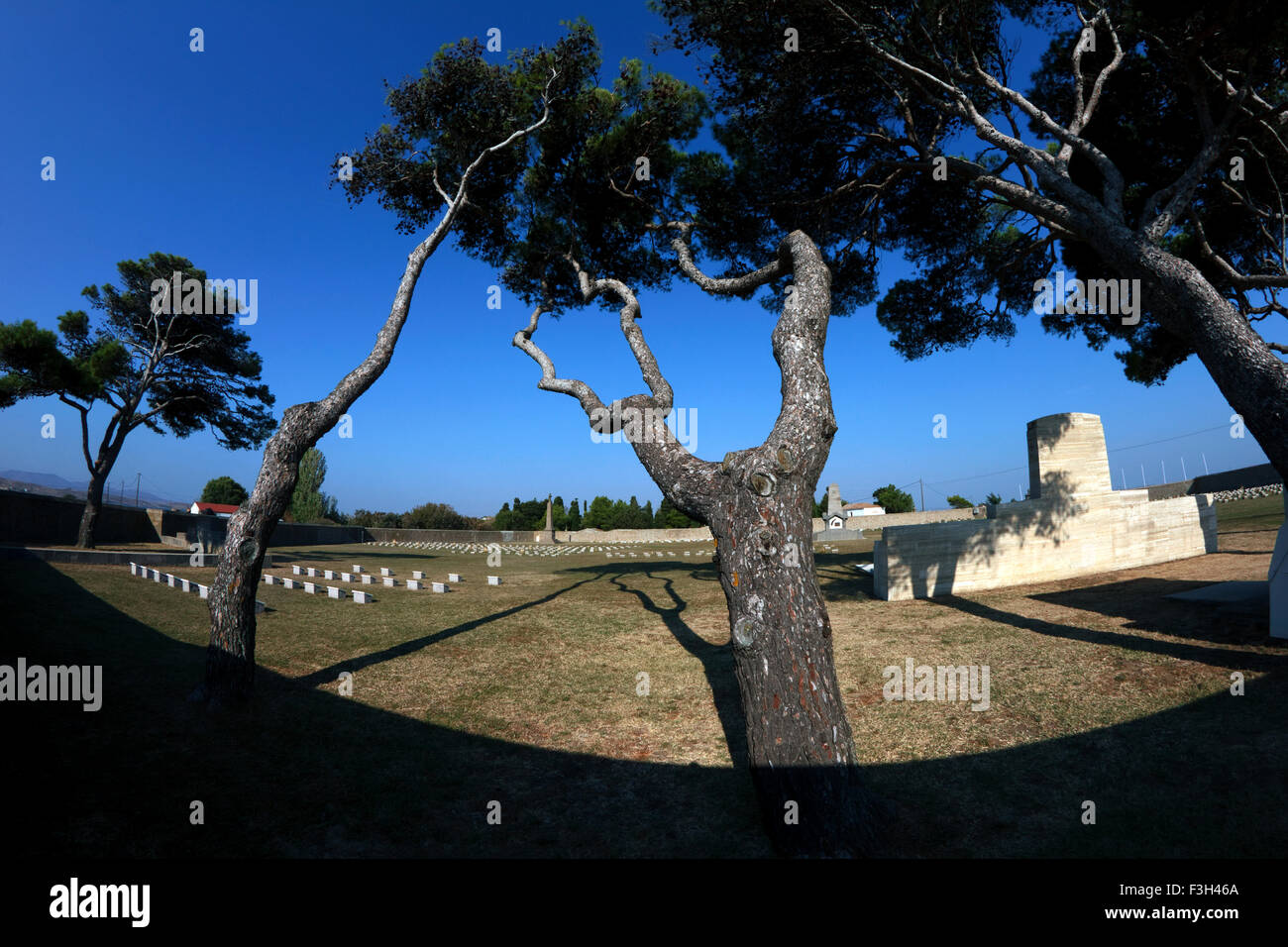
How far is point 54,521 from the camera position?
20.2m

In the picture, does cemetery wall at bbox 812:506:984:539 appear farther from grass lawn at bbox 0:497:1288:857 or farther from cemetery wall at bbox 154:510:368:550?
cemetery wall at bbox 154:510:368:550

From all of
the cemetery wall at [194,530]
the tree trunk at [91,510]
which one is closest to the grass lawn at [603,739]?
the tree trunk at [91,510]

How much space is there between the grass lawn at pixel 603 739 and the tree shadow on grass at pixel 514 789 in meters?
0.02

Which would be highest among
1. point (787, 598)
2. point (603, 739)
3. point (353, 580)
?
point (787, 598)

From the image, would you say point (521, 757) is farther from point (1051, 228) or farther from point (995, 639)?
point (1051, 228)

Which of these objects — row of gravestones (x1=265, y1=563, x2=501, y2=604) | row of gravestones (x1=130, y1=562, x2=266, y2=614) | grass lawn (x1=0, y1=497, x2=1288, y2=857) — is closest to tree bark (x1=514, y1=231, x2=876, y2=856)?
grass lawn (x1=0, y1=497, x2=1288, y2=857)

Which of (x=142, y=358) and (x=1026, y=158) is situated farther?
(x=142, y=358)

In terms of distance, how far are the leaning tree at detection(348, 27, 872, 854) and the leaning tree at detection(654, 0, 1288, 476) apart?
190cm

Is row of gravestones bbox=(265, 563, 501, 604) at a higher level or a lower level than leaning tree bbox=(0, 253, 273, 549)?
lower

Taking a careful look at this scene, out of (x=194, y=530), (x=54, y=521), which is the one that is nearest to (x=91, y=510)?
(x=54, y=521)

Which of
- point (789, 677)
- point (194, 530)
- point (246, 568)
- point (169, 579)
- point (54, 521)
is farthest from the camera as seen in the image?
point (194, 530)

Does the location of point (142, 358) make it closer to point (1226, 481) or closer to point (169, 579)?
point (169, 579)

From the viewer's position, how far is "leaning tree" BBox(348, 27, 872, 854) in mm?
3848

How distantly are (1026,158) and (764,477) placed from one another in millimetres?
6785
